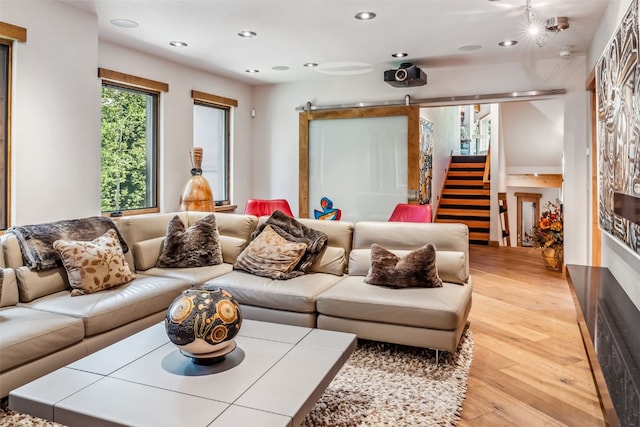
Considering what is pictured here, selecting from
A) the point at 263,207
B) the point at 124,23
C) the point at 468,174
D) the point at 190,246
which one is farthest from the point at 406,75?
the point at 468,174

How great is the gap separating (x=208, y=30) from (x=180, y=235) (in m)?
1.91

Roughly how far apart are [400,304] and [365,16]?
240 cm

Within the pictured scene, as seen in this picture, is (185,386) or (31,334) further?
(31,334)

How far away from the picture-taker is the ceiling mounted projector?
16.6 ft

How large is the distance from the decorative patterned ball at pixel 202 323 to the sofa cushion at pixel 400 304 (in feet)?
3.69

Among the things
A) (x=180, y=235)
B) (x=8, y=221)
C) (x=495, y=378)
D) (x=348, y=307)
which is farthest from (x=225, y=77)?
(x=495, y=378)

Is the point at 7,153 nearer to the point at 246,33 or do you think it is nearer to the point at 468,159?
the point at 246,33

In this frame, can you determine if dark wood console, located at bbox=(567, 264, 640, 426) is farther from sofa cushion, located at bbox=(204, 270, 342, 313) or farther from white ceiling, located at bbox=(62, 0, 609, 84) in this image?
white ceiling, located at bbox=(62, 0, 609, 84)

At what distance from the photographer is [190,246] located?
148 inches

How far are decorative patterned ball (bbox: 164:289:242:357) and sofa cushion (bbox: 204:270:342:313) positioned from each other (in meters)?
1.01

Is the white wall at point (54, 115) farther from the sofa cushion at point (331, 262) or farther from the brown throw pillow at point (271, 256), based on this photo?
the sofa cushion at point (331, 262)

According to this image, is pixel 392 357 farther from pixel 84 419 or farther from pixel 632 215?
pixel 84 419

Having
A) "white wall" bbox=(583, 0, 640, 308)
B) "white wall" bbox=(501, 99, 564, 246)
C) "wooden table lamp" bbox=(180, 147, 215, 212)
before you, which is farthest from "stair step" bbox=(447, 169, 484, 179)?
"wooden table lamp" bbox=(180, 147, 215, 212)

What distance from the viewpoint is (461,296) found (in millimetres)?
2930
